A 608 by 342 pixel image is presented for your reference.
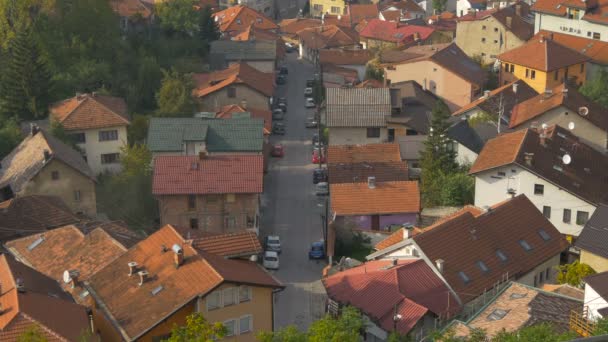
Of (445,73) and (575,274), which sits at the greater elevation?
(575,274)

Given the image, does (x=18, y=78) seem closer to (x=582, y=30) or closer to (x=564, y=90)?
(x=564, y=90)

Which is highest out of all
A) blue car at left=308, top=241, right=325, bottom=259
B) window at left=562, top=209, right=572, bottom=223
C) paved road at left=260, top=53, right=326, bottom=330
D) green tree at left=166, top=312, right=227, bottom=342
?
green tree at left=166, top=312, right=227, bottom=342

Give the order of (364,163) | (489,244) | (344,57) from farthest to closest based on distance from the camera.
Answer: (344,57), (364,163), (489,244)

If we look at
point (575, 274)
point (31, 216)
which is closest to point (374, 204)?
point (575, 274)

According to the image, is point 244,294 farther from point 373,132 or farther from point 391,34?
point 391,34

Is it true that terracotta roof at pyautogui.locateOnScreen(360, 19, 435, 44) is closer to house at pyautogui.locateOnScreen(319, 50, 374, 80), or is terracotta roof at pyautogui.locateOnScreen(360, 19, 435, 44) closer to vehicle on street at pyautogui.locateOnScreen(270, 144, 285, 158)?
house at pyautogui.locateOnScreen(319, 50, 374, 80)

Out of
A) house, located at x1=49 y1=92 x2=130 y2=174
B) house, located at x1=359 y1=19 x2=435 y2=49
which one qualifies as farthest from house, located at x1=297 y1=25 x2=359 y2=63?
house, located at x1=49 y1=92 x2=130 y2=174
